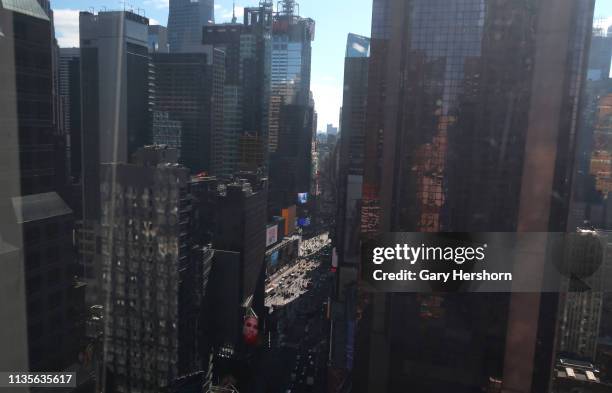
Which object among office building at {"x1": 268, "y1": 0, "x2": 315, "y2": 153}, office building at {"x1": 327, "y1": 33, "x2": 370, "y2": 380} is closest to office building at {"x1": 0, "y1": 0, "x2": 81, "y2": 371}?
office building at {"x1": 327, "y1": 33, "x2": 370, "y2": 380}

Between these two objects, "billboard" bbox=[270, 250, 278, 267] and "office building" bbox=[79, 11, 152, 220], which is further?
"billboard" bbox=[270, 250, 278, 267]

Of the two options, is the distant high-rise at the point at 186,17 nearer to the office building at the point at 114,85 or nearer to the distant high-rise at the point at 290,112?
the distant high-rise at the point at 290,112

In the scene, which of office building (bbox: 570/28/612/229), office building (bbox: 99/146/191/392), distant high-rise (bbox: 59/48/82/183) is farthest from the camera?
distant high-rise (bbox: 59/48/82/183)

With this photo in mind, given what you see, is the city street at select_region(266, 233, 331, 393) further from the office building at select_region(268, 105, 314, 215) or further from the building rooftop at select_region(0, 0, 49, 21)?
the building rooftop at select_region(0, 0, 49, 21)

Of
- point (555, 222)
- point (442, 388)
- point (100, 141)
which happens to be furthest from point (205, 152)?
point (555, 222)

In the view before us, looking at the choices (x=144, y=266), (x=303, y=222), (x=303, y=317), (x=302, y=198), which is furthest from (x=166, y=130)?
(x=303, y=222)

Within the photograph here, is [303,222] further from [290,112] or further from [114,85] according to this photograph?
[114,85]

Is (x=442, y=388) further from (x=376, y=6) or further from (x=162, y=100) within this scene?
(x=162, y=100)
